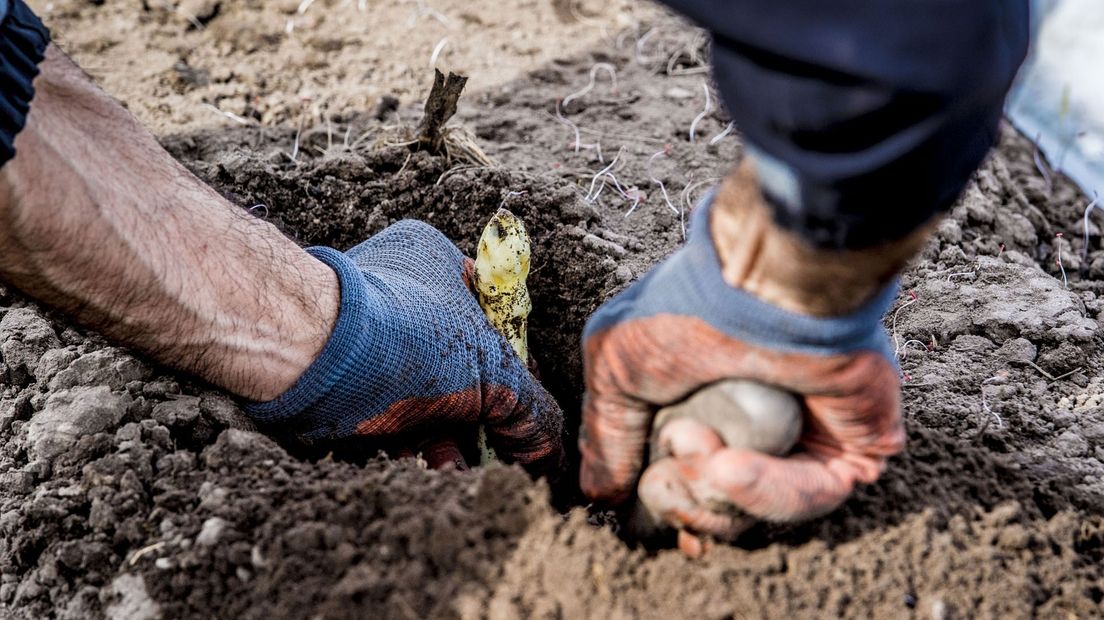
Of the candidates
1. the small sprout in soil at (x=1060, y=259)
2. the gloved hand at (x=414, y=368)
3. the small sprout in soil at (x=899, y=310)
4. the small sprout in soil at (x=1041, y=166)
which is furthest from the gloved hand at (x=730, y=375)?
the small sprout in soil at (x=1041, y=166)

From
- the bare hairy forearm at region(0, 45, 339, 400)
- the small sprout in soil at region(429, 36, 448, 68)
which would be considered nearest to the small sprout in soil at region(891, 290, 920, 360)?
the bare hairy forearm at region(0, 45, 339, 400)

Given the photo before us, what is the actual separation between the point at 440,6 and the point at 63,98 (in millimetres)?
1889

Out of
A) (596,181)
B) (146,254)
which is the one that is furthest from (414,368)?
(596,181)

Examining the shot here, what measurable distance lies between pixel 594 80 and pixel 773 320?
2043 mm

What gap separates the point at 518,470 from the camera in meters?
1.23

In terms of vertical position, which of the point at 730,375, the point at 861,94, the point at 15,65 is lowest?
the point at 730,375

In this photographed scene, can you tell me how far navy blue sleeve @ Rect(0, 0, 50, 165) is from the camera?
1.29 m

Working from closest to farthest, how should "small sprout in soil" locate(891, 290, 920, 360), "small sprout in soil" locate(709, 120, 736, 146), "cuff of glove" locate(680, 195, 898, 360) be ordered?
1. "cuff of glove" locate(680, 195, 898, 360)
2. "small sprout in soil" locate(891, 290, 920, 360)
3. "small sprout in soil" locate(709, 120, 736, 146)

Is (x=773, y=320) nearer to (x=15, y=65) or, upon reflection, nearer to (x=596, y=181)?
(x=15, y=65)

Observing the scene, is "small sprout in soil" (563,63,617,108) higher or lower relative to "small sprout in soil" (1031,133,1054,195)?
higher

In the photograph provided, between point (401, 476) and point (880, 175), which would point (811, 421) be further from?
point (401, 476)

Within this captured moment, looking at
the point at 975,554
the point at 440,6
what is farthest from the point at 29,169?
the point at 440,6

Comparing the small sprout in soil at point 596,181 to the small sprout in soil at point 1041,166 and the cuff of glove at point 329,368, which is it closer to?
the cuff of glove at point 329,368

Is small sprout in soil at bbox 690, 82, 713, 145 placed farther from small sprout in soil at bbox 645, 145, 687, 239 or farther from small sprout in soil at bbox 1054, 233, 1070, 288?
small sprout in soil at bbox 1054, 233, 1070, 288
